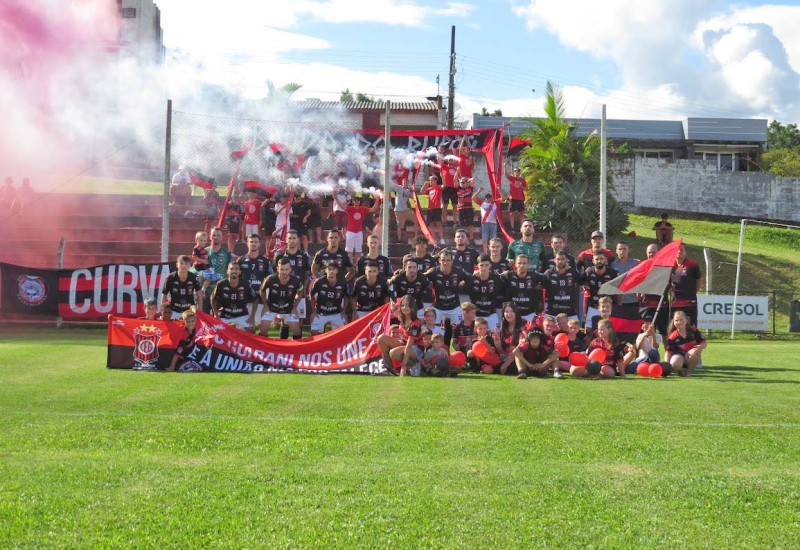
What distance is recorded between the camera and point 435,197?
1933cm

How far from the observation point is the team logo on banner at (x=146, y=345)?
12055mm

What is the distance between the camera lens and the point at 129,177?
25734 millimetres

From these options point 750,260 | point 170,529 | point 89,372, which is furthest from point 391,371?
point 750,260

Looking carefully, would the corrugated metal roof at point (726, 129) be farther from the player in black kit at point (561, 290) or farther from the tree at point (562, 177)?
the player in black kit at point (561, 290)

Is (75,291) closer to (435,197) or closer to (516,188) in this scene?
(435,197)

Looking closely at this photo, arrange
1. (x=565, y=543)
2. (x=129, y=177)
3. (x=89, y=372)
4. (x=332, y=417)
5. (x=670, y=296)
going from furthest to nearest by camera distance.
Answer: (x=129, y=177) < (x=670, y=296) < (x=89, y=372) < (x=332, y=417) < (x=565, y=543)

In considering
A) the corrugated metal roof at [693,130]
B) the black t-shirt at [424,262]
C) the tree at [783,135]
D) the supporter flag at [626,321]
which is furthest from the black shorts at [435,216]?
the tree at [783,135]

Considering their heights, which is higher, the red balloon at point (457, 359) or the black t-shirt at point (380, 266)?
the black t-shirt at point (380, 266)

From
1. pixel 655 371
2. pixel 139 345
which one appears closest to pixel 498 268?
pixel 655 371

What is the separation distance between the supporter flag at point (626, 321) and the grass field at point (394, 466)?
271 cm

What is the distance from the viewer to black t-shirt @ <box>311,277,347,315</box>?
44.6 feet

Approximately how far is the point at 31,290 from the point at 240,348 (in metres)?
7.49

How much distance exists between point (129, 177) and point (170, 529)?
73.4ft

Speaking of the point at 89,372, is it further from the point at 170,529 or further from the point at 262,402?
the point at 170,529
